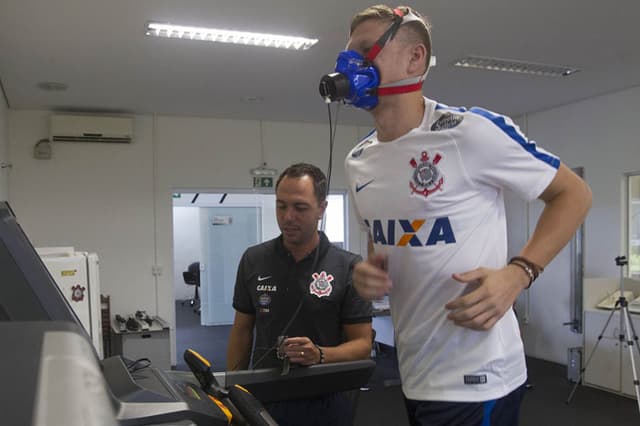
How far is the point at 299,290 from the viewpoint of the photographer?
1.87 m

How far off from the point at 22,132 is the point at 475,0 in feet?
16.5

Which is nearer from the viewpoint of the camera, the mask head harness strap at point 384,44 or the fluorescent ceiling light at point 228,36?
the mask head harness strap at point 384,44

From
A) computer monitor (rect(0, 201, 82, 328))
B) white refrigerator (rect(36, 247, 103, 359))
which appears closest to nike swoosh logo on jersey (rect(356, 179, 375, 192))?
computer monitor (rect(0, 201, 82, 328))

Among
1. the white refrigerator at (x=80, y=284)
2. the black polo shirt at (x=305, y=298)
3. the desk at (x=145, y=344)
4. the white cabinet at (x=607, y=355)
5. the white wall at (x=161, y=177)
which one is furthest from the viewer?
the white wall at (x=161, y=177)

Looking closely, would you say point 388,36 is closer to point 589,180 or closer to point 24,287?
point 24,287

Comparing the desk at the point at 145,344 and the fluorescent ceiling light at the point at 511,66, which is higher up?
the fluorescent ceiling light at the point at 511,66

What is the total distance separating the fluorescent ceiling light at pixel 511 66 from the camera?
4.53 metres

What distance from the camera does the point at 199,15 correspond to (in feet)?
11.6

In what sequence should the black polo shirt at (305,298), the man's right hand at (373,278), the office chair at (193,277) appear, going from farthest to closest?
1. the office chair at (193,277)
2. the black polo shirt at (305,298)
3. the man's right hand at (373,278)

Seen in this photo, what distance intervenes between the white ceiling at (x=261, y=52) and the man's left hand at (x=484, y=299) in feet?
9.23

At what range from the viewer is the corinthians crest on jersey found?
36.8 inches

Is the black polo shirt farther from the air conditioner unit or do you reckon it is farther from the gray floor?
the air conditioner unit

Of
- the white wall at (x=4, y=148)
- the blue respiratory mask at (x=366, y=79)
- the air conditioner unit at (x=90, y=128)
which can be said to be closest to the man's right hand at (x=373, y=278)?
the blue respiratory mask at (x=366, y=79)

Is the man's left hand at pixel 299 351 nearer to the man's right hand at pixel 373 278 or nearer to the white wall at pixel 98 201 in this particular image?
the man's right hand at pixel 373 278
